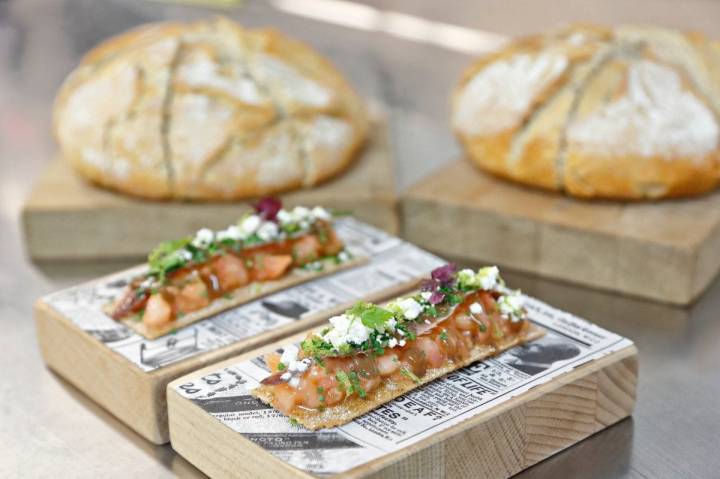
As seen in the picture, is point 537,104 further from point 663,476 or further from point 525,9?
point 525,9

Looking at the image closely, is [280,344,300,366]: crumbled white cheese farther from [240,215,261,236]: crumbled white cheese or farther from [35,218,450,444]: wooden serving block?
[240,215,261,236]: crumbled white cheese

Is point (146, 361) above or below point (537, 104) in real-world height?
below

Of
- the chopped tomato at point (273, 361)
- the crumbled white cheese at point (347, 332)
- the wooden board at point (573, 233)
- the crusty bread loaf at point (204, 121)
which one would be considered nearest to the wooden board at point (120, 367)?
the chopped tomato at point (273, 361)

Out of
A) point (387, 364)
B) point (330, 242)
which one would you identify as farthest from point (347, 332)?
point (330, 242)

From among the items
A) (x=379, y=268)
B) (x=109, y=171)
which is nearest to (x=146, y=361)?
(x=379, y=268)

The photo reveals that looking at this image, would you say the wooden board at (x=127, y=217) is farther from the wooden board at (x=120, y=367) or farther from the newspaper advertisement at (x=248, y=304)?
the wooden board at (x=120, y=367)

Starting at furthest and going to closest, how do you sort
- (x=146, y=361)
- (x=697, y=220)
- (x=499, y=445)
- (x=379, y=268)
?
(x=697, y=220) < (x=379, y=268) < (x=146, y=361) < (x=499, y=445)
